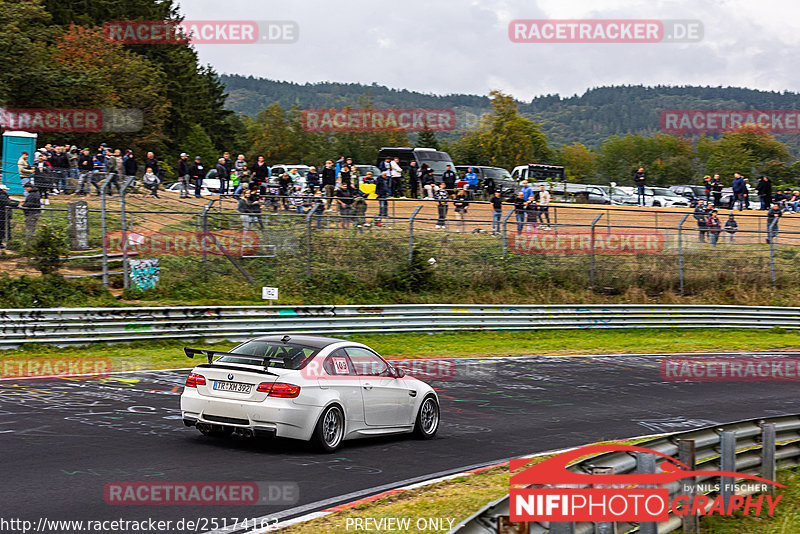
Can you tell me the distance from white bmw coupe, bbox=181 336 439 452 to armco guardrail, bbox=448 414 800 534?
394 cm

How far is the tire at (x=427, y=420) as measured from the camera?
11.4m

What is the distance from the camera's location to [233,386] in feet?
31.4

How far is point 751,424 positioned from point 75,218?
17.2 metres

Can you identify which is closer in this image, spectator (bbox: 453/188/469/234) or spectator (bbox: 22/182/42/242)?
spectator (bbox: 22/182/42/242)

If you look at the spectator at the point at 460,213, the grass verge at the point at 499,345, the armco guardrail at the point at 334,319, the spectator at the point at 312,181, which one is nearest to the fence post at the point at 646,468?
the grass verge at the point at 499,345

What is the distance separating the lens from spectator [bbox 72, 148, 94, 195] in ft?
72.9

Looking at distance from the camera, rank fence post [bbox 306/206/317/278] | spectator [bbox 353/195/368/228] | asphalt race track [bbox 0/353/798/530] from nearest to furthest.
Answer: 1. asphalt race track [bbox 0/353/798/530]
2. fence post [bbox 306/206/317/278]
3. spectator [bbox 353/195/368/228]

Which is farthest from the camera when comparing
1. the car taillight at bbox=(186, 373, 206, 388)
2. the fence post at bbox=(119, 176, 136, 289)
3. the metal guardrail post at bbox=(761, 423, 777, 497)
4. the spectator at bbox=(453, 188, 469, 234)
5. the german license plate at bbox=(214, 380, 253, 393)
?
the spectator at bbox=(453, 188, 469, 234)

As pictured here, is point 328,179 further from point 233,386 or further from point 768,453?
point 768,453

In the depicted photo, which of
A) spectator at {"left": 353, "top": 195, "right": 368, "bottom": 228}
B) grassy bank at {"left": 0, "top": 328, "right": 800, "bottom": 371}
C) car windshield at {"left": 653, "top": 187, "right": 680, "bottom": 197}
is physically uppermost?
car windshield at {"left": 653, "top": 187, "right": 680, "bottom": 197}

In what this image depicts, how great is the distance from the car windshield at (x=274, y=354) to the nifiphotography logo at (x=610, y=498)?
3441 millimetres

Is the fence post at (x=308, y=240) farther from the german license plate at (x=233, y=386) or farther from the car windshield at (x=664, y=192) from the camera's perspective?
the car windshield at (x=664, y=192)

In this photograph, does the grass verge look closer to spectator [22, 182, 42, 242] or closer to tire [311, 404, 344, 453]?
spectator [22, 182, 42, 242]

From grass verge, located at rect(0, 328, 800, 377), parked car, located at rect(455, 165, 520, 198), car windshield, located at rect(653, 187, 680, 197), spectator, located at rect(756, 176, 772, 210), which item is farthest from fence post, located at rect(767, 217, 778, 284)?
car windshield, located at rect(653, 187, 680, 197)
